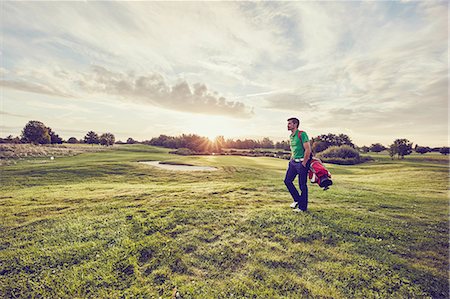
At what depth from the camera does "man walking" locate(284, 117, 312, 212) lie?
8.75m

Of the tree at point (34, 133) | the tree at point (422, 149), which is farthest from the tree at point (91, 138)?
the tree at point (422, 149)

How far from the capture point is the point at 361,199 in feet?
40.0

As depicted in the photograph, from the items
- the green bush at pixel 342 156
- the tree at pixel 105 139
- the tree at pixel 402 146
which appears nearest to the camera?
the green bush at pixel 342 156

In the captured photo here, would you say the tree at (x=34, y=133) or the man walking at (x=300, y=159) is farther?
the tree at (x=34, y=133)

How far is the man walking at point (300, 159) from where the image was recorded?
28.7 ft

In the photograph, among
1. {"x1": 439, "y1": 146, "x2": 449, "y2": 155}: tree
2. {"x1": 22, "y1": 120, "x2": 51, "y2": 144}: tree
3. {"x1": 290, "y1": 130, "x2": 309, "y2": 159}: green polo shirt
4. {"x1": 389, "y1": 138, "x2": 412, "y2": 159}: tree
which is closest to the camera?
{"x1": 290, "y1": 130, "x2": 309, "y2": 159}: green polo shirt

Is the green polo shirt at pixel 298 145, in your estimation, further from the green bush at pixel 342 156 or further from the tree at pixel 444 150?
the tree at pixel 444 150

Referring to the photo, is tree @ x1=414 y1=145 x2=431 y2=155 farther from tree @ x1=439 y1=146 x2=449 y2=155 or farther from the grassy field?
the grassy field

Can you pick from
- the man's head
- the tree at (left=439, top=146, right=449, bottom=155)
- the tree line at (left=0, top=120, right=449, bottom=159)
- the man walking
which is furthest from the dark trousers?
the tree at (left=439, top=146, right=449, bottom=155)

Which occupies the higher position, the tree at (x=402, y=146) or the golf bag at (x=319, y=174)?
the tree at (x=402, y=146)

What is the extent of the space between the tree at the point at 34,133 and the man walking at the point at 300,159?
78.5 meters

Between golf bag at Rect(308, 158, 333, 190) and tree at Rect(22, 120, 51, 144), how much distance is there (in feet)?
260

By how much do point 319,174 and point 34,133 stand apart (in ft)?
262

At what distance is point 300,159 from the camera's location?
29.6ft
